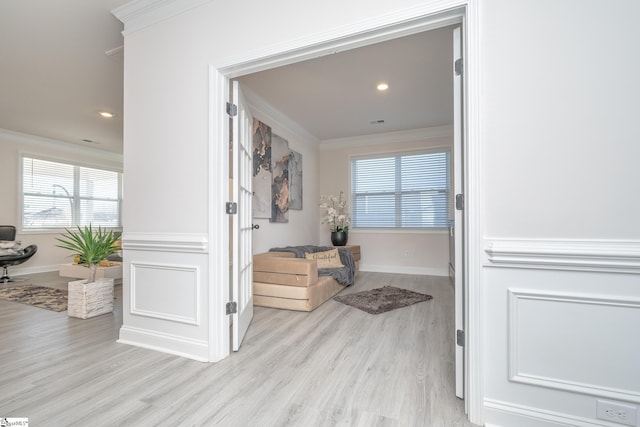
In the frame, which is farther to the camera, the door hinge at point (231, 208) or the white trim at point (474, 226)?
the door hinge at point (231, 208)

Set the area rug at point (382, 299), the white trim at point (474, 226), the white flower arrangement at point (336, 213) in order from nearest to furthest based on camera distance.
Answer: the white trim at point (474, 226) → the area rug at point (382, 299) → the white flower arrangement at point (336, 213)

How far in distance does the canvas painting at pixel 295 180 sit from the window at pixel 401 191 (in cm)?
123

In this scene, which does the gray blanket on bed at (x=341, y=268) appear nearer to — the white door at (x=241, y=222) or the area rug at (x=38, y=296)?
the white door at (x=241, y=222)

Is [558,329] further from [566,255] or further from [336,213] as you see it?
[336,213]

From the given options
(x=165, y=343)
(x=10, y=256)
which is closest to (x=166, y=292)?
(x=165, y=343)

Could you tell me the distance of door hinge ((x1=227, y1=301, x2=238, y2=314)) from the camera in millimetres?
2129

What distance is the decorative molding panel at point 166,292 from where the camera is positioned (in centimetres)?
211

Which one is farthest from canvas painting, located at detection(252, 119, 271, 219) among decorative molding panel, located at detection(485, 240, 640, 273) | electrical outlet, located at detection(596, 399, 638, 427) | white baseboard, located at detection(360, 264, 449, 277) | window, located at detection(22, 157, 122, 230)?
window, located at detection(22, 157, 122, 230)

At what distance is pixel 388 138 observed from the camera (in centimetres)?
555

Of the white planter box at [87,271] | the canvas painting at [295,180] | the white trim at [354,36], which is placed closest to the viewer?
the white trim at [354,36]

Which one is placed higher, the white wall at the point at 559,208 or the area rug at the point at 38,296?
the white wall at the point at 559,208

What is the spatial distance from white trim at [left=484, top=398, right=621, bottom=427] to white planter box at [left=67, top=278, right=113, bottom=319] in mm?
3533

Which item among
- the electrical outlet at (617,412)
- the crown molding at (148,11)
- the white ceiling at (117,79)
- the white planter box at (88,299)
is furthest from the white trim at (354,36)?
the white planter box at (88,299)

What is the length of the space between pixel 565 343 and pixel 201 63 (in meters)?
2.68
